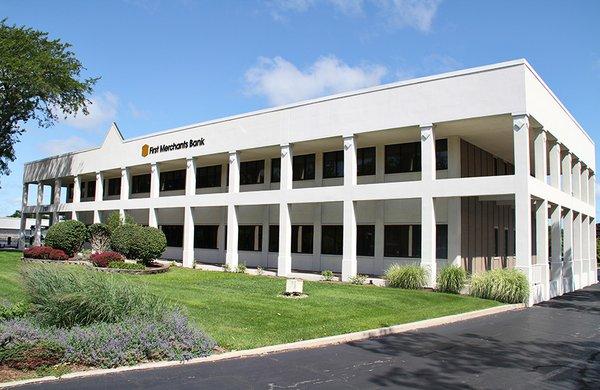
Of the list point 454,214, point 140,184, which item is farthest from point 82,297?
point 140,184

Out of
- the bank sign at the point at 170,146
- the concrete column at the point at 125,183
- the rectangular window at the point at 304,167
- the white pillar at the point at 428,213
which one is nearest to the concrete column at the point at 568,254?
the white pillar at the point at 428,213

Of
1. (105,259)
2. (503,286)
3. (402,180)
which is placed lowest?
(503,286)

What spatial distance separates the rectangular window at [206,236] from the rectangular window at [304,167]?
25.3 ft

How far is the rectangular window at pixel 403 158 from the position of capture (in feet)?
84.1

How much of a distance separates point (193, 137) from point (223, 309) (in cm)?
1995

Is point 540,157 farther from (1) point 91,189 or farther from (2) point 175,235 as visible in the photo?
(1) point 91,189

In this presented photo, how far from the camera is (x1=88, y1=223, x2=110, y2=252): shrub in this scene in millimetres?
32344

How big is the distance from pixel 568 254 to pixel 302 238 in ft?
44.6

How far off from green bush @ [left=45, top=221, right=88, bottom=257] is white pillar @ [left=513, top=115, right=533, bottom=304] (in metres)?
24.4

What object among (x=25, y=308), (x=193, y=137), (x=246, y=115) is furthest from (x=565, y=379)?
(x=193, y=137)

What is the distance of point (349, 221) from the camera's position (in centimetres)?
2380

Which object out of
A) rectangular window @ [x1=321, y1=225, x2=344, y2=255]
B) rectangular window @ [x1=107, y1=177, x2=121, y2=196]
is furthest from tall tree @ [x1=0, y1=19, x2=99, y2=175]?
rectangular window @ [x1=321, y1=225, x2=344, y2=255]

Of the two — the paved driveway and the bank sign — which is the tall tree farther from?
the paved driveway

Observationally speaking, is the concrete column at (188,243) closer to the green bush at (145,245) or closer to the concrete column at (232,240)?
the concrete column at (232,240)
